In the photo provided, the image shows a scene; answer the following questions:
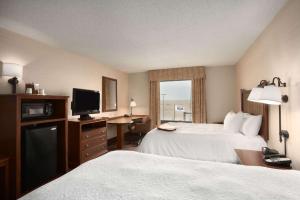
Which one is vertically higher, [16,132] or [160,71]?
[160,71]

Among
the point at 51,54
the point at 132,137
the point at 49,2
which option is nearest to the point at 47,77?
the point at 51,54

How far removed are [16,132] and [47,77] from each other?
134 cm

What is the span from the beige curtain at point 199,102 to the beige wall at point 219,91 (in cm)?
19

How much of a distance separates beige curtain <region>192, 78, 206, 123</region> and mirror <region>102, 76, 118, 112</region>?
2576 millimetres

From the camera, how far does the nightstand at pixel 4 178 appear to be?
2.01 meters

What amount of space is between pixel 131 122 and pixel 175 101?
2306 millimetres

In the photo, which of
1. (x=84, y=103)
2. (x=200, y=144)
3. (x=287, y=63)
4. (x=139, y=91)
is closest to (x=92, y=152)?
(x=84, y=103)

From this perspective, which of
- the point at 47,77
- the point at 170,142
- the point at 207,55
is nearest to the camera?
the point at 170,142

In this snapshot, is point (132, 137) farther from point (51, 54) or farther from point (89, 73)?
point (51, 54)

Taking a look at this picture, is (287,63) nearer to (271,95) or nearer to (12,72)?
(271,95)

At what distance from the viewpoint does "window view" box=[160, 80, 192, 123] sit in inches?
228

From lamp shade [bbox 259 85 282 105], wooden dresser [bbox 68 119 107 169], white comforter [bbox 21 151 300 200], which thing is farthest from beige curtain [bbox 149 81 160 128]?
white comforter [bbox 21 151 300 200]

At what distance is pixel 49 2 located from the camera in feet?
5.99

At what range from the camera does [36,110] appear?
8.21ft
